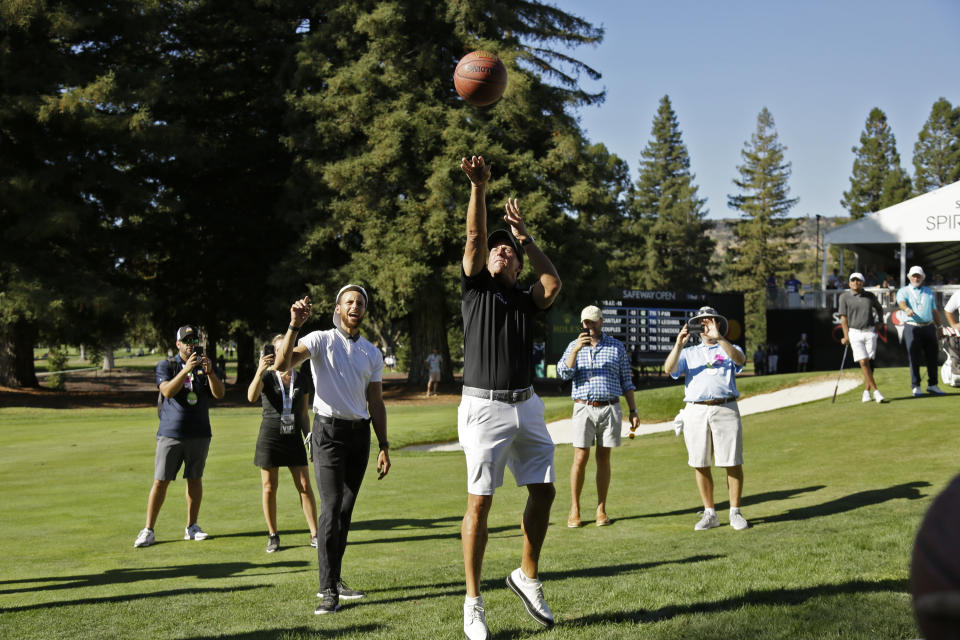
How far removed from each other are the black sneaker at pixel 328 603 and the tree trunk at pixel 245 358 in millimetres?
37335

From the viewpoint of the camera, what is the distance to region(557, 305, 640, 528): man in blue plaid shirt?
9.63 meters

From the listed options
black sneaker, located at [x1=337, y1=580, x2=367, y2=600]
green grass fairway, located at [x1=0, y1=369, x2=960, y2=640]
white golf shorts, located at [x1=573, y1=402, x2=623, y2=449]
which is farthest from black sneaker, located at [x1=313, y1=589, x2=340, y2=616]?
white golf shorts, located at [x1=573, y1=402, x2=623, y2=449]

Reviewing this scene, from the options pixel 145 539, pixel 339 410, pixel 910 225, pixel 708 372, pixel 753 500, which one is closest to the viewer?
pixel 339 410

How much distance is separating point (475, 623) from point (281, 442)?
14.4 ft

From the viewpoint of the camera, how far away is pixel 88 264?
36406mm

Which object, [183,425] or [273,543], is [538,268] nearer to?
[273,543]

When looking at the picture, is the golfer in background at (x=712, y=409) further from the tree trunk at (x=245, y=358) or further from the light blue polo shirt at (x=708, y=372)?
the tree trunk at (x=245, y=358)

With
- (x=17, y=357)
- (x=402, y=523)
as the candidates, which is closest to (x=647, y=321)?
(x=17, y=357)

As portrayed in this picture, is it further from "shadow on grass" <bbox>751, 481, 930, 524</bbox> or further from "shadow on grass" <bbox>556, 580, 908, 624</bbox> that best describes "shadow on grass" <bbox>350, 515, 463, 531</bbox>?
"shadow on grass" <bbox>556, 580, 908, 624</bbox>

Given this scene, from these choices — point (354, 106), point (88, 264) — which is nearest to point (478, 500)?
point (354, 106)

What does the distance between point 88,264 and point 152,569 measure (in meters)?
32.0

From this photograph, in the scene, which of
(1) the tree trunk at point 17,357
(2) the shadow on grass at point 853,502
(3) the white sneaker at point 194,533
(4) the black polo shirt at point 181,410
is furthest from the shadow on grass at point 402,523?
(1) the tree trunk at point 17,357

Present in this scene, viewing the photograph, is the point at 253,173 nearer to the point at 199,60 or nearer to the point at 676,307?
the point at 199,60

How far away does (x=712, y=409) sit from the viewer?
918 centimetres
